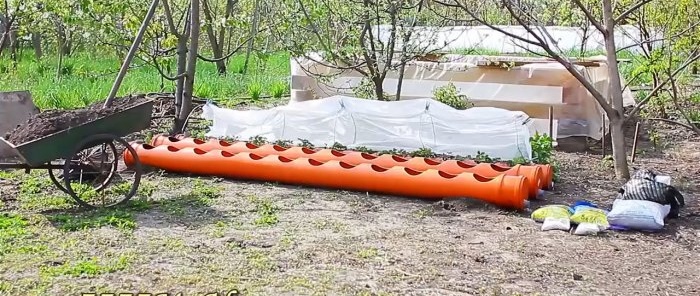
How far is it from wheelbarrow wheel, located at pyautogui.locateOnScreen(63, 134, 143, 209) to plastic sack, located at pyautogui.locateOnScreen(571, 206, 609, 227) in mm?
3274

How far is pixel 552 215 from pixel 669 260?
0.95m

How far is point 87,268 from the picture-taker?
4398 mm

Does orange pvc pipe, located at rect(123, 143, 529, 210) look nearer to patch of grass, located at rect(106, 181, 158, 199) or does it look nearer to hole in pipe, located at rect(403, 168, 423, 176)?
hole in pipe, located at rect(403, 168, 423, 176)

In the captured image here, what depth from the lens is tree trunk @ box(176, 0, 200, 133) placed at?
8484mm

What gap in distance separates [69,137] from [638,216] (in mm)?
4083

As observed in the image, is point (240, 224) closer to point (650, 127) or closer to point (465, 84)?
point (465, 84)

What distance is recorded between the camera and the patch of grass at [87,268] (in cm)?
433

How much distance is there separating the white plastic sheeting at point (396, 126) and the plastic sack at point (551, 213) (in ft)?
6.52

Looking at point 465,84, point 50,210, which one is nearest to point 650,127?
point 465,84

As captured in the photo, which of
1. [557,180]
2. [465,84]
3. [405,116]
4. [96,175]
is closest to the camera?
[96,175]

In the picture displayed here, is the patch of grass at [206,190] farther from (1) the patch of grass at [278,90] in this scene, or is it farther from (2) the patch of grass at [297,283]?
(1) the patch of grass at [278,90]

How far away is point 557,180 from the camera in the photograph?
24.6 ft

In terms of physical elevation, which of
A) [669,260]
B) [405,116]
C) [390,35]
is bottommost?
[669,260]

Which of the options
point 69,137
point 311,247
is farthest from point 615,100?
point 69,137
